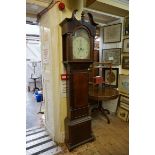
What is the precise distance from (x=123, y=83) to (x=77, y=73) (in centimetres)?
145

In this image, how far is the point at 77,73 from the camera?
2.07m

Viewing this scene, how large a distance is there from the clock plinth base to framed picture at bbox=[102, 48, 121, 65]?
1602mm

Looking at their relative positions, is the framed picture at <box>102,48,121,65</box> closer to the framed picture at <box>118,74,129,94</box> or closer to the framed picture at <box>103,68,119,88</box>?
the framed picture at <box>103,68,119,88</box>

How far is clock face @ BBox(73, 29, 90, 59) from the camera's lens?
2020 mm

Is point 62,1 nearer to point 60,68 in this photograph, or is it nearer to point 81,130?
point 60,68

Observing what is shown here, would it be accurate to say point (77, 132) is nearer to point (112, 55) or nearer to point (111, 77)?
point (111, 77)

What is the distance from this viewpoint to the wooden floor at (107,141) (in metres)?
2.04

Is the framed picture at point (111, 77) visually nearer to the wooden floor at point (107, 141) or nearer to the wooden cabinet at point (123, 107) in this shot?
the wooden cabinet at point (123, 107)

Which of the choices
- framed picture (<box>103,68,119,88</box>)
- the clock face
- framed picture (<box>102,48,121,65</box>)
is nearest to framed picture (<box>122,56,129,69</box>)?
framed picture (<box>102,48,121,65</box>)

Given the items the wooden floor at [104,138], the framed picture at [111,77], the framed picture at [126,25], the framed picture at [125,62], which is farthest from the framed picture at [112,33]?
the wooden floor at [104,138]

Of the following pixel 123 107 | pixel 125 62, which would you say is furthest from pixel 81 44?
pixel 123 107
